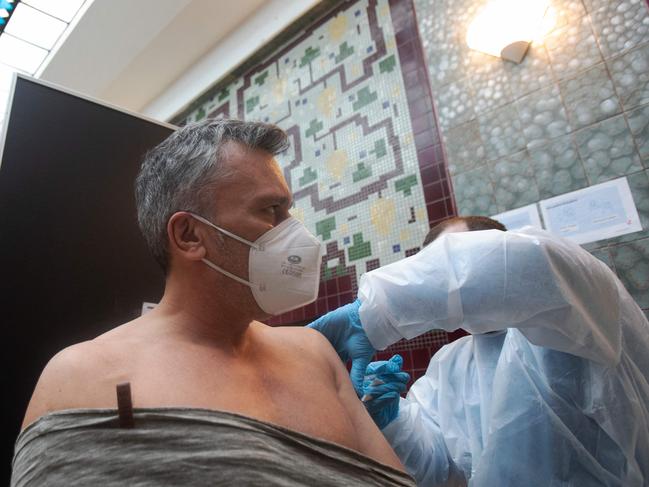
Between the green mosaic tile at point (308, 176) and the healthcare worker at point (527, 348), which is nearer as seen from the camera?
the healthcare worker at point (527, 348)

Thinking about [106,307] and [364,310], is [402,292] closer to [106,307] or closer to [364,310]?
[364,310]

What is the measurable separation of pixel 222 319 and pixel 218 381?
0.18 metres

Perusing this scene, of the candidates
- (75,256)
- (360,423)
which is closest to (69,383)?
(360,423)

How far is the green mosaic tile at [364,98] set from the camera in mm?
2518

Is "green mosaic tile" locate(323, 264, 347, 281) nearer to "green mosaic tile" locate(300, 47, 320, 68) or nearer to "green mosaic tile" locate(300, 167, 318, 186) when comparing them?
"green mosaic tile" locate(300, 167, 318, 186)

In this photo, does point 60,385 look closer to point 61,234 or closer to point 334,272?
point 61,234

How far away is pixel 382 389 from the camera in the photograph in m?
1.12

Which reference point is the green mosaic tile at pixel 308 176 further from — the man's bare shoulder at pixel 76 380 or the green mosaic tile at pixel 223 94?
the man's bare shoulder at pixel 76 380

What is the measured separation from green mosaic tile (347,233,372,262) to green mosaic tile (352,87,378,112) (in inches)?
31.4

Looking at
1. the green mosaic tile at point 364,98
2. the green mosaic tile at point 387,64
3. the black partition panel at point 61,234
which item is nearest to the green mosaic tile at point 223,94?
the green mosaic tile at point 364,98

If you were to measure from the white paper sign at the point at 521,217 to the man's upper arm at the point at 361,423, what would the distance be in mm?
1101

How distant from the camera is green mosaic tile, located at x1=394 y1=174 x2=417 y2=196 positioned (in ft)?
7.28

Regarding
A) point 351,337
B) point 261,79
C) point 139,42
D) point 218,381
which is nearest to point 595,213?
point 351,337

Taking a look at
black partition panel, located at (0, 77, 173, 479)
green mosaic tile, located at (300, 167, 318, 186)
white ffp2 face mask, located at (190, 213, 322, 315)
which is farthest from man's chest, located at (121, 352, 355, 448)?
green mosaic tile, located at (300, 167, 318, 186)
